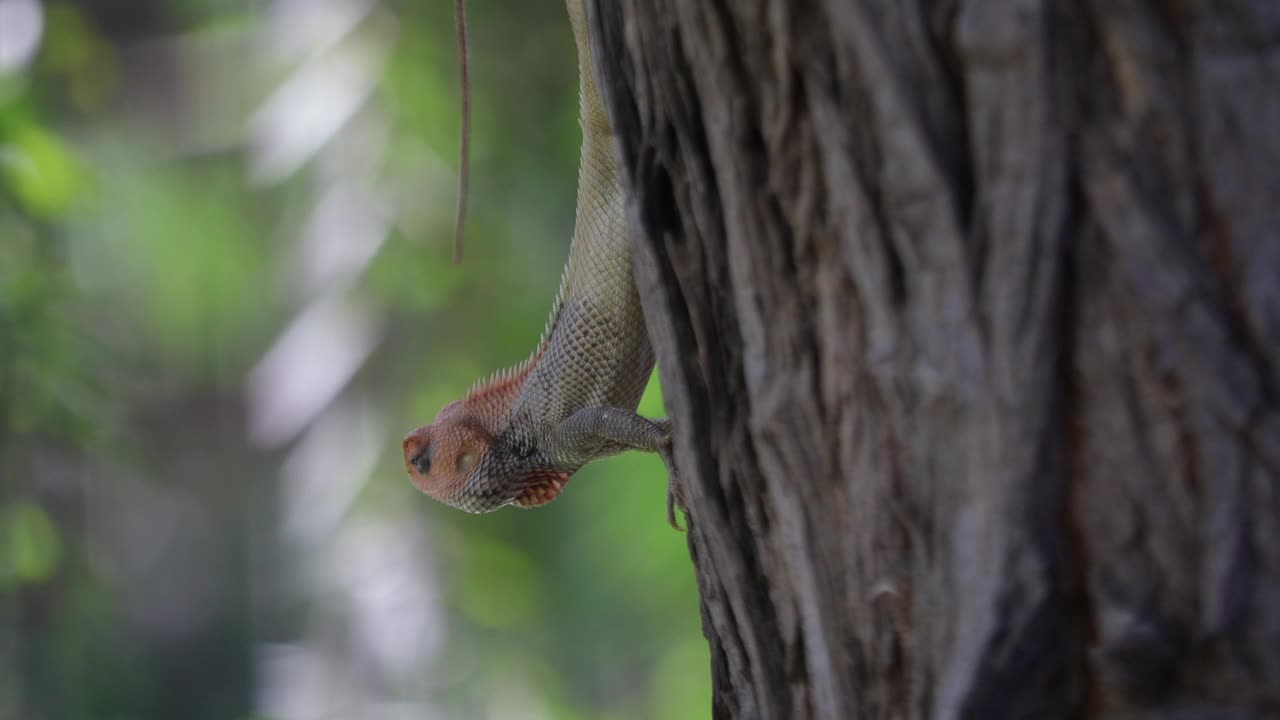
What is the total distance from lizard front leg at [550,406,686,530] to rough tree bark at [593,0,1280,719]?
0.48 meters

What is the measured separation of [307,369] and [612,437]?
18.2 feet

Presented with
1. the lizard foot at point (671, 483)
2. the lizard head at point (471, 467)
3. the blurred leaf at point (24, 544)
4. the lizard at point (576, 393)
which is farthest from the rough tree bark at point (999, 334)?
the blurred leaf at point (24, 544)

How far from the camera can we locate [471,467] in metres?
2.11

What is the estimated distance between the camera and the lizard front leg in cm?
162

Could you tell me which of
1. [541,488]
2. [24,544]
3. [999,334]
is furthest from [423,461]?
[24,544]

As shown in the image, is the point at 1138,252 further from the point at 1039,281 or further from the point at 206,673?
the point at 206,673

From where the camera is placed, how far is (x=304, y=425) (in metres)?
6.93

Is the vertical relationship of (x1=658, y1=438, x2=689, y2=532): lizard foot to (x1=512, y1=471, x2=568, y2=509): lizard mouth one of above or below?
below

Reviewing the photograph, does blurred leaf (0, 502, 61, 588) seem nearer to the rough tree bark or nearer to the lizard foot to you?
the lizard foot

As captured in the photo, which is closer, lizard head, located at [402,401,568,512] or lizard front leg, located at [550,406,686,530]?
lizard front leg, located at [550,406,686,530]

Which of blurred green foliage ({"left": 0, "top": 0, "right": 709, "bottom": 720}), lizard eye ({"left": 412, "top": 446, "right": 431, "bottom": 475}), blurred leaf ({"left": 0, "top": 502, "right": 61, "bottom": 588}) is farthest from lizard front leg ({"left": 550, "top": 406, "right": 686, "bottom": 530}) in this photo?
blurred leaf ({"left": 0, "top": 502, "right": 61, "bottom": 588})

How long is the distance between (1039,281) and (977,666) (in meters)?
0.29

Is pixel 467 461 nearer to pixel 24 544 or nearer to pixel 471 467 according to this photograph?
pixel 471 467

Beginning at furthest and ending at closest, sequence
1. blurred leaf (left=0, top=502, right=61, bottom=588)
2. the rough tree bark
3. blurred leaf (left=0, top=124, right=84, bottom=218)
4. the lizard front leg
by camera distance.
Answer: blurred leaf (left=0, top=502, right=61, bottom=588) < blurred leaf (left=0, top=124, right=84, bottom=218) < the lizard front leg < the rough tree bark
